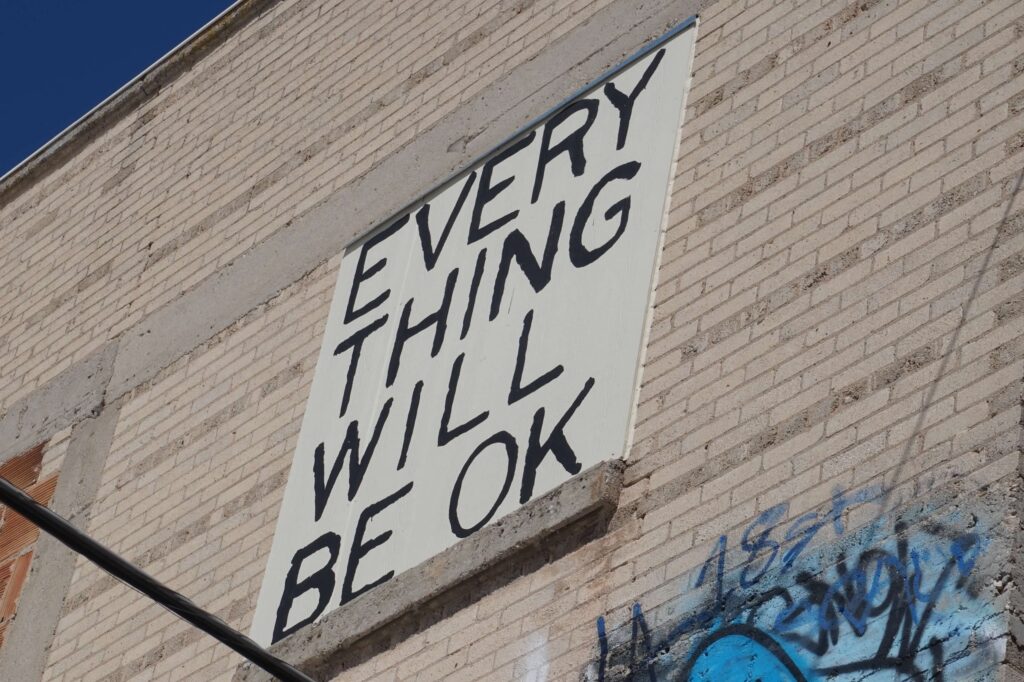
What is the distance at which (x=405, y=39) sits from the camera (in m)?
10.4

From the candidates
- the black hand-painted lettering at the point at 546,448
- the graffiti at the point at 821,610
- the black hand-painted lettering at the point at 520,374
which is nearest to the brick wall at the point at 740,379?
the graffiti at the point at 821,610

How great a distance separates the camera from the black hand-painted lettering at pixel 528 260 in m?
8.48

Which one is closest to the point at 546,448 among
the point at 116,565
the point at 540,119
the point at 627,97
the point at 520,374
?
the point at 520,374

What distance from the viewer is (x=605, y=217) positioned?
838cm

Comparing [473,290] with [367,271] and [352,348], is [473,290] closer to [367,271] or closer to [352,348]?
[352,348]

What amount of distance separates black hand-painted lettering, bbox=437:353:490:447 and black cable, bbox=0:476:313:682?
2444 millimetres

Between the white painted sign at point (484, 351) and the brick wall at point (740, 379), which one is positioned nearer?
the brick wall at point (740, 379)

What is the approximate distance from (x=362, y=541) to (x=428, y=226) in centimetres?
162

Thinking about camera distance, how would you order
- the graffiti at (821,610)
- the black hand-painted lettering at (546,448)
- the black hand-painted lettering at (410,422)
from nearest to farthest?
the graffiti at (821,610) → the black hand-painted lettering at (546,448) → the black hand-painted lettering at (410,422)

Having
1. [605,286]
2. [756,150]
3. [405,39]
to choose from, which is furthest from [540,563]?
[405,39]

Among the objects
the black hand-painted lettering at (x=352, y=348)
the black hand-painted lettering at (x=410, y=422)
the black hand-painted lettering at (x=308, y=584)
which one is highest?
the black hand-painted lettering at (x=352, y=348)

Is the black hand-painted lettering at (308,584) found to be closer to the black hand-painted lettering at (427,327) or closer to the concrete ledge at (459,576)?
the concrete ledge at (459,576)

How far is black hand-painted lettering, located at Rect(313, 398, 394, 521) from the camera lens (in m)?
8.61

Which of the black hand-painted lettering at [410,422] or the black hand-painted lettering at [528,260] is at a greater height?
the black hand-painted lettering at [528,260]
